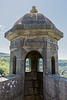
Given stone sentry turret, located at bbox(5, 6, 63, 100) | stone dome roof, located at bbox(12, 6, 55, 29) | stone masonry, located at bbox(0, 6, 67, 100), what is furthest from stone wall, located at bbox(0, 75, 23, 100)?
stone dome roof, located at bbox(12, 6, 55, 29)

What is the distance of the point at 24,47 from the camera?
5121 mm

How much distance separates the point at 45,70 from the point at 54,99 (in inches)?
→ 60.4

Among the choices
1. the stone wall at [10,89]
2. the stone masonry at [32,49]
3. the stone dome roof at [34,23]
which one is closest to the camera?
the stone wall at [10,89]

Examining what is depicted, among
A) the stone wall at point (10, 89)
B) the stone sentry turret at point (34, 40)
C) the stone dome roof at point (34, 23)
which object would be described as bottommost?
the stone wall at point (10, 89)

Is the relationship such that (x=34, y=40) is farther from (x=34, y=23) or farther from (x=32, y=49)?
(x=34, y=23)

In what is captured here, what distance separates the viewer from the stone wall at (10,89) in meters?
3.20

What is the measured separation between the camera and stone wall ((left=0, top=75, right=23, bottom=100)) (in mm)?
3200

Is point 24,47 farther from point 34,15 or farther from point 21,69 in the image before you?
point 34,15

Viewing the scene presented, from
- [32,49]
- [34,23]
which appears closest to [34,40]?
[32,49]

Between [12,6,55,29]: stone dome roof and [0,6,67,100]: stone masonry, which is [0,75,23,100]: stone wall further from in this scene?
[12,6,55,29]: stone dome roof

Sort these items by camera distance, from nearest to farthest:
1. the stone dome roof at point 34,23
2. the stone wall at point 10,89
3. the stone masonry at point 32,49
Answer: the stone wall at point 10,89 → the stone masonry at point 32,49 → the stone dome roof at point 34,23

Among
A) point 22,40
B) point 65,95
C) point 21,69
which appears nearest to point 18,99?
point 21,69

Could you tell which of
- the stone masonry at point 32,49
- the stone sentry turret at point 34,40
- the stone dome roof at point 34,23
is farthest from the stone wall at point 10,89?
the stone dome roof at point 34,23

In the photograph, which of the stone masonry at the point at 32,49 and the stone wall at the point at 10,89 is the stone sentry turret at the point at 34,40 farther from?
the stone wall at the point at 10,89
